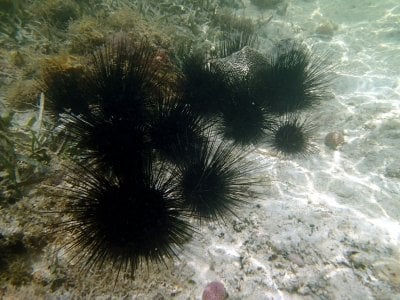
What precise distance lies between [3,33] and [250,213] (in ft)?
19.0

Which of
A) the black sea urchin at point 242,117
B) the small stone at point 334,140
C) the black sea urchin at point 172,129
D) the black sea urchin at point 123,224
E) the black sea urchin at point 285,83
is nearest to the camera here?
the black sea urchin at point 123,224

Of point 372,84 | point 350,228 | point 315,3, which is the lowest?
A: point 350,228

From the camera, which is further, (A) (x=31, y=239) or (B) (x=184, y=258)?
(B) (x=184, y=258)

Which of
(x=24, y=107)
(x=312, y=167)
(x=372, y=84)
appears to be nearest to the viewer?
(x=24, y=107)

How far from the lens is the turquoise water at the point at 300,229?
2.81 m

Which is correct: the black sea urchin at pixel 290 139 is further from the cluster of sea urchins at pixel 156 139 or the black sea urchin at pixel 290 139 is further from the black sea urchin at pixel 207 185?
the black sea urchin at pixel 207 185

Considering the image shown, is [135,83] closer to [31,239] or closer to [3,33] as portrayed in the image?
[31,239]

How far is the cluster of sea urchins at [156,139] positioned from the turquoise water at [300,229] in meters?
0.23

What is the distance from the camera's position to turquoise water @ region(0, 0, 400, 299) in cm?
281

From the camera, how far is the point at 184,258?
308 centimetres

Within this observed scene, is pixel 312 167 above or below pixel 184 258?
above

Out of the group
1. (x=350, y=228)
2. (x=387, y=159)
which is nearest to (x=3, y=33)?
(x=350, y=228)

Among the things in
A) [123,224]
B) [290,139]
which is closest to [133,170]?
[123,224]

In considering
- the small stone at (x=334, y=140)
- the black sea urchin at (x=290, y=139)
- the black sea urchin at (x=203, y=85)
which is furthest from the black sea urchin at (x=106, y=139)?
the small stone at (x=334, y=140)
